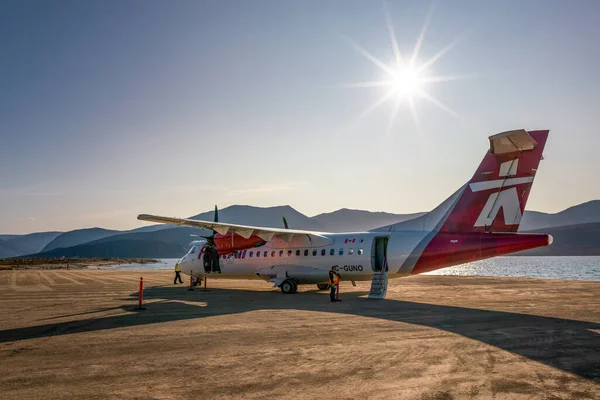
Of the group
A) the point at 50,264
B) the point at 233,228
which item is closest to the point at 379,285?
the point at 233,228

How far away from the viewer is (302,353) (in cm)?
859

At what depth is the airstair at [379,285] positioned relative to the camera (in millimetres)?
20109

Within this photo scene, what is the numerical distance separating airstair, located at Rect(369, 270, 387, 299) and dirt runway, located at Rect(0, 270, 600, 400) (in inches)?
177

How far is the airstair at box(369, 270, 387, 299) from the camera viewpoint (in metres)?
20.1

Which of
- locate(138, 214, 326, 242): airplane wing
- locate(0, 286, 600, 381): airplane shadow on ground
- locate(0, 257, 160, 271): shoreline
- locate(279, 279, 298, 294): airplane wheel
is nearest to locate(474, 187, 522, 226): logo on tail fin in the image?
locate(0, 286, 600, 381): airplane shadow on ground

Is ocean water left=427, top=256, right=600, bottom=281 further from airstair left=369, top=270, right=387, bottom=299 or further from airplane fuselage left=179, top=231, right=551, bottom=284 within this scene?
airstair left=369, top=270, right=387, bottom=299

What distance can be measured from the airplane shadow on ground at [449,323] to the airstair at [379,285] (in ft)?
2.83

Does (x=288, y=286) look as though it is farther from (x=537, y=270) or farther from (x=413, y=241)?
(x=537, y=270)

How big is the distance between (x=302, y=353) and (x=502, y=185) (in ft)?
40.9

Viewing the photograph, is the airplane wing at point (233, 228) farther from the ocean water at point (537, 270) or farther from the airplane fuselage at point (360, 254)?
the ocean water at point (537, 270)

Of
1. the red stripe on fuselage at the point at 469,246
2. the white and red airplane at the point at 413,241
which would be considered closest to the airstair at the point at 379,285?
the white and red airplane at the point at 413,241

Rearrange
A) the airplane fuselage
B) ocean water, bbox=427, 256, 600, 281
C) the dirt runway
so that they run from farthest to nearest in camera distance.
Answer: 1. ocean water, bbox=427, 256, 600, 281
2. the airplane fuselage
3. the dirt runway

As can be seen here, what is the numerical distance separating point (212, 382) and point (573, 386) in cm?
534

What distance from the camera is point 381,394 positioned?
6047mm
